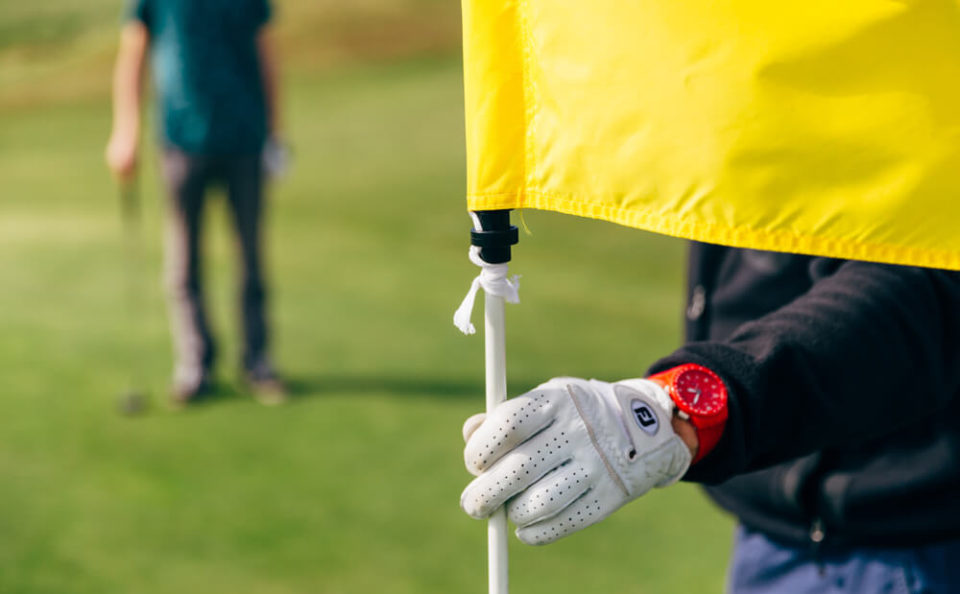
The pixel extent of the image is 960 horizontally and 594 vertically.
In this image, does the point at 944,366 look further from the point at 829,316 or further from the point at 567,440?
the point at 567,440

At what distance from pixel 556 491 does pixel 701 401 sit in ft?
0.64

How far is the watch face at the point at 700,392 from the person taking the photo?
4.05ft

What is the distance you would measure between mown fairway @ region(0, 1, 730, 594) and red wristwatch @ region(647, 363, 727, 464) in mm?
1520

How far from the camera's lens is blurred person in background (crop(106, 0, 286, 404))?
3.71 m

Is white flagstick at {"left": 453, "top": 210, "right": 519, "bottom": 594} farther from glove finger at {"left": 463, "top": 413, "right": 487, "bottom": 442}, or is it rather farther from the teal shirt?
the teal shirt

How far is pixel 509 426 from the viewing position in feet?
3.91

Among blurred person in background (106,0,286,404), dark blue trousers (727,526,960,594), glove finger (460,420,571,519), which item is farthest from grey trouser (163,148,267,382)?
glove finger (460,420,571,519)

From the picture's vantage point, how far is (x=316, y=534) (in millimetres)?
2934

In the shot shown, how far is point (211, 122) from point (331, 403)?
1.03 meters

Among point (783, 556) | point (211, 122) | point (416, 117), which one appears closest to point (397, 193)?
point (416, 117)

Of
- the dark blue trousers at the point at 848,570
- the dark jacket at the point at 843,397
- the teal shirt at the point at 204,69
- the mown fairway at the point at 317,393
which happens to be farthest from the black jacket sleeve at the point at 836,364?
the teal shirt at the point at 204,69

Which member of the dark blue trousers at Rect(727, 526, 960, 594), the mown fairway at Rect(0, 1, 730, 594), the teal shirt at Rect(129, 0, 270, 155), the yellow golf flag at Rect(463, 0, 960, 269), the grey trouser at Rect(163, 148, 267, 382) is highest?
the yellow golf flag at Rect(463, 0, 960, 269)

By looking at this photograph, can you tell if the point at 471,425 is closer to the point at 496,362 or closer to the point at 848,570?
the point at 496,362

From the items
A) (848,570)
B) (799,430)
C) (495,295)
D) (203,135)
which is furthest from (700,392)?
(203,135)
